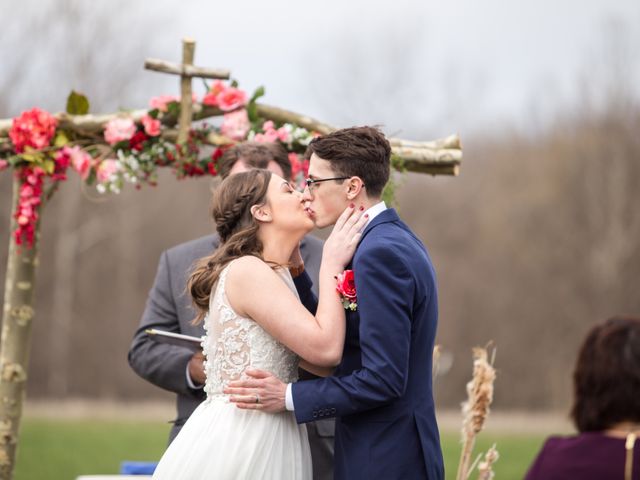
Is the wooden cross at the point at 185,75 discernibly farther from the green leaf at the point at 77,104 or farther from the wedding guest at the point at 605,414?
the wedding guest at the point at 605,414

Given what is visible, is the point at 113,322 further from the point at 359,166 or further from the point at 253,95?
the point at 359,166

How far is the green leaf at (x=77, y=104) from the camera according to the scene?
6648 millimetres

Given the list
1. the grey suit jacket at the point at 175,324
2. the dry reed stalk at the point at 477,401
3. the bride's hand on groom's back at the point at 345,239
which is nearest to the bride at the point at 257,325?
the bride's hand on groom's back at the point at 345,239

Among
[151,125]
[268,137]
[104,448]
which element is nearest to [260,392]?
[268,137]

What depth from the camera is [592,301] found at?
26.4m

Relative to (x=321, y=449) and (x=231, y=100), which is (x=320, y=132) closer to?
(x=231, y=100)

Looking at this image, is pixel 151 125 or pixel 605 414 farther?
pixel 151 125

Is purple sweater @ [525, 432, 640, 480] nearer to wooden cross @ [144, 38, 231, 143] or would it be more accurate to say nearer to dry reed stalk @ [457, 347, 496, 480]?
dry reed stalk @ [457, 347, 496, 480]

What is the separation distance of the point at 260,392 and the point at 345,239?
734 mm

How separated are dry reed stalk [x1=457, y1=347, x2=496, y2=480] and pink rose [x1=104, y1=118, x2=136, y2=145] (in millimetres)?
2810

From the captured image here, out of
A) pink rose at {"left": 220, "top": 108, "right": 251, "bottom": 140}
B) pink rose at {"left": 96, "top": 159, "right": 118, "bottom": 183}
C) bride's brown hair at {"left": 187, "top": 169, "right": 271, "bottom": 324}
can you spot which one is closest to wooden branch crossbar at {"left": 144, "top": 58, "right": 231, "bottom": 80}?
pink rose at {"left": 220, "top": 108, "right": 251, "bottom": 140}

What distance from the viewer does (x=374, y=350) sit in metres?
3.84

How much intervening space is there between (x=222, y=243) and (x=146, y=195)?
26031 mm

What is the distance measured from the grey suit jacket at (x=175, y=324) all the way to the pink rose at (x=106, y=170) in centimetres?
108
